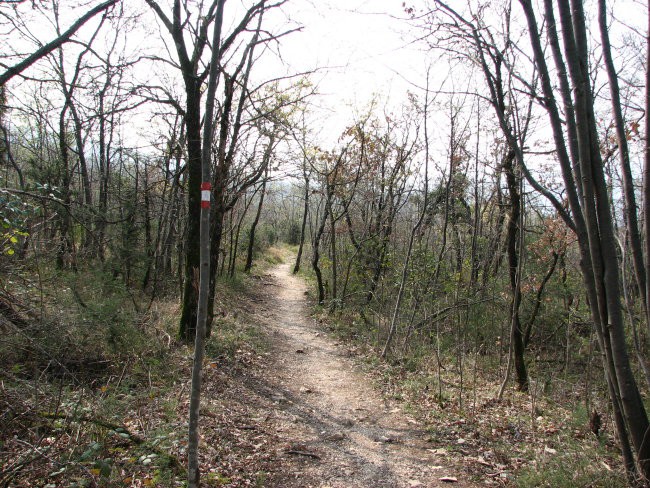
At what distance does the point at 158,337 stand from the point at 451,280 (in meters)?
6.80

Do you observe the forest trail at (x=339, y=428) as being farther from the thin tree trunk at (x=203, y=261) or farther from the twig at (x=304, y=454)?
the thin tree trunk at (x=203, y=261)

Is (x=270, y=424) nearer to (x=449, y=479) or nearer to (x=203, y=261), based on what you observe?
(x=449, y=479)

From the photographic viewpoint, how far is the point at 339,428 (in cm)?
544

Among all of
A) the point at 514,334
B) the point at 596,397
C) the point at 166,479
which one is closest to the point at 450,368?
the point at 514,334

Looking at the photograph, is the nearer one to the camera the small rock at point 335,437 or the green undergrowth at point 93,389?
the green undergrowth at point 93,389

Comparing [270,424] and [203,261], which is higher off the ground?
[203,261]

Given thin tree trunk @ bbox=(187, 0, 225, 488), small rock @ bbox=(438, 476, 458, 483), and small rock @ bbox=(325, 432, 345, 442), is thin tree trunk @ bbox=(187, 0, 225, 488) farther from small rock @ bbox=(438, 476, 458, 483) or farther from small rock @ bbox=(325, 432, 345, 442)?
small rock @ bbox=(438, 476, 458, 483)

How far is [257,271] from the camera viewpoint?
22016mm

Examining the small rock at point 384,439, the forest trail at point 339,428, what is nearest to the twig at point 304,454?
the forest trail at point 339,428

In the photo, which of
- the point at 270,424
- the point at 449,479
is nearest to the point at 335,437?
the point at 270,424

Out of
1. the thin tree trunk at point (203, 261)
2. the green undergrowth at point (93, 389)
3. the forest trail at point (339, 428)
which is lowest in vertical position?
the forest trail at point (339, 428)

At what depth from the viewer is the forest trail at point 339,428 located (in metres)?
4.23

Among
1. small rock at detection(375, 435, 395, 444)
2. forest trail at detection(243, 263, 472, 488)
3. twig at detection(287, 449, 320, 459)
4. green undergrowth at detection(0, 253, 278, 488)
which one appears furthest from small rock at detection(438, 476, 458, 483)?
green undergrowth at detection(0, 253, 278, 488)

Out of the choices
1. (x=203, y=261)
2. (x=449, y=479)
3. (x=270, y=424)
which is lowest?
(x=270, y=424)
